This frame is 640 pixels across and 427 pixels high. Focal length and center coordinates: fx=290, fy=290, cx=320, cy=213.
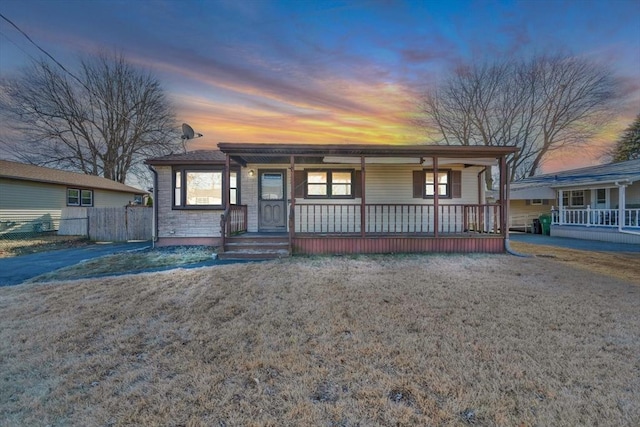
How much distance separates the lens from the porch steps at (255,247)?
26.6 ft

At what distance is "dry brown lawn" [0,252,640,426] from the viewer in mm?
2143

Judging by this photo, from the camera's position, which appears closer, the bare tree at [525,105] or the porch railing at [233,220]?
the porch railing at [233,220]

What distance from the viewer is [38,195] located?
1606 cm

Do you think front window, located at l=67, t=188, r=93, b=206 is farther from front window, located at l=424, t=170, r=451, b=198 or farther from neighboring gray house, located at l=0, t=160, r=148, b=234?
front window, located at l=424, t=170, r=451, b=198

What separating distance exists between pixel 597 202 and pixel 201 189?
19.5m

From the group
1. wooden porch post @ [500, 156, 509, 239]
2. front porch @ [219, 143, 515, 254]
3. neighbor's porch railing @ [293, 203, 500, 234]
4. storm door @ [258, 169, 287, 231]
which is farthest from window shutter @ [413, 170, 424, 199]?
storm door @ [258, 169, 287, 231]

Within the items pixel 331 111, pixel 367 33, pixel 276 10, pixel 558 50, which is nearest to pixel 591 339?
pixel 367 33

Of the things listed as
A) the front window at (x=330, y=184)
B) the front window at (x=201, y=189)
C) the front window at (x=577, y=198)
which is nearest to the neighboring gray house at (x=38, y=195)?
the front window at (x=201, y=189)

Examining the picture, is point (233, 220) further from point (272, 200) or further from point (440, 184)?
point (440, 184)

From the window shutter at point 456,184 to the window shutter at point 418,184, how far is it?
1.07m

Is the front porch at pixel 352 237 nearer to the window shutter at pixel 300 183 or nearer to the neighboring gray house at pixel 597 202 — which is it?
the window shutter at pixel 300 183

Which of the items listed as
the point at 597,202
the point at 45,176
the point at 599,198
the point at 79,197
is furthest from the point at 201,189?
the point at 599,198

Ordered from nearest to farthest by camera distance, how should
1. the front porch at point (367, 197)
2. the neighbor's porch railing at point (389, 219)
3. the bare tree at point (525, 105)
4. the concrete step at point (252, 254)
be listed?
the concrete step at point (252, 254) → the front porch at point (367, 197) → the neighbor's porch railing at point (389, 219) → the bare tree at point (525, 105)

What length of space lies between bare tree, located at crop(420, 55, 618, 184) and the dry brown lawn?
23061 mm
